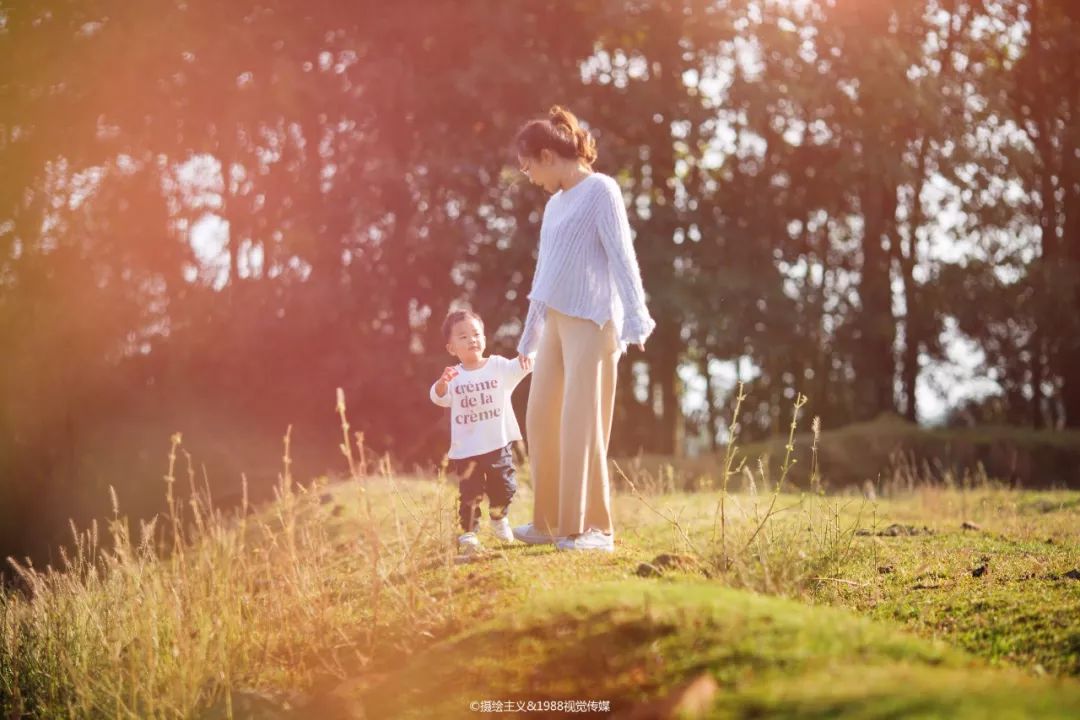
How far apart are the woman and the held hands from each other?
20.0 inches

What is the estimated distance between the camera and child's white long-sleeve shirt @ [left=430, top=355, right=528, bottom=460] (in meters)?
7.00

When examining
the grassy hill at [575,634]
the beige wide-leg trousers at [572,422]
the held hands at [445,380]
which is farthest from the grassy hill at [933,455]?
the held hands at [445,380]

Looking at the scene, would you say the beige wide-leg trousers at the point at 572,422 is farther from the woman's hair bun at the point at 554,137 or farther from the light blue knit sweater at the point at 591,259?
the woman's hair bun at the point at 554,137

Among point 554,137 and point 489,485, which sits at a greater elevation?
point 554,137

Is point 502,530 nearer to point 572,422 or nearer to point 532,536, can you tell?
point 532,536

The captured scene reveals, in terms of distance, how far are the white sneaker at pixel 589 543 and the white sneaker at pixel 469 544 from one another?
46 cm

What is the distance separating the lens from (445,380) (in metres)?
6.95

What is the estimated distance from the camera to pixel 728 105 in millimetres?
17609

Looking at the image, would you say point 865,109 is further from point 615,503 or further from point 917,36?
point 615,503

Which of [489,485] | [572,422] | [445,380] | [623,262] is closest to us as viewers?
[623,262]

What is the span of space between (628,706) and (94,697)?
308cm

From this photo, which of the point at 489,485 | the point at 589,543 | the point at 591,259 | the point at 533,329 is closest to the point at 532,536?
the point at 489,485

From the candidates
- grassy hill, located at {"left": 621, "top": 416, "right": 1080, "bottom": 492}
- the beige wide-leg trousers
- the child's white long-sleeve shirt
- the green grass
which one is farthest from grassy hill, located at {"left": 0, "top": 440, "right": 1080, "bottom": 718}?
grassy hill, located at {"left": 621, "top": 416, "right": 1080, "bottom": 492}

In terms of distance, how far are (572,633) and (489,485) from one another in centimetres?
241
